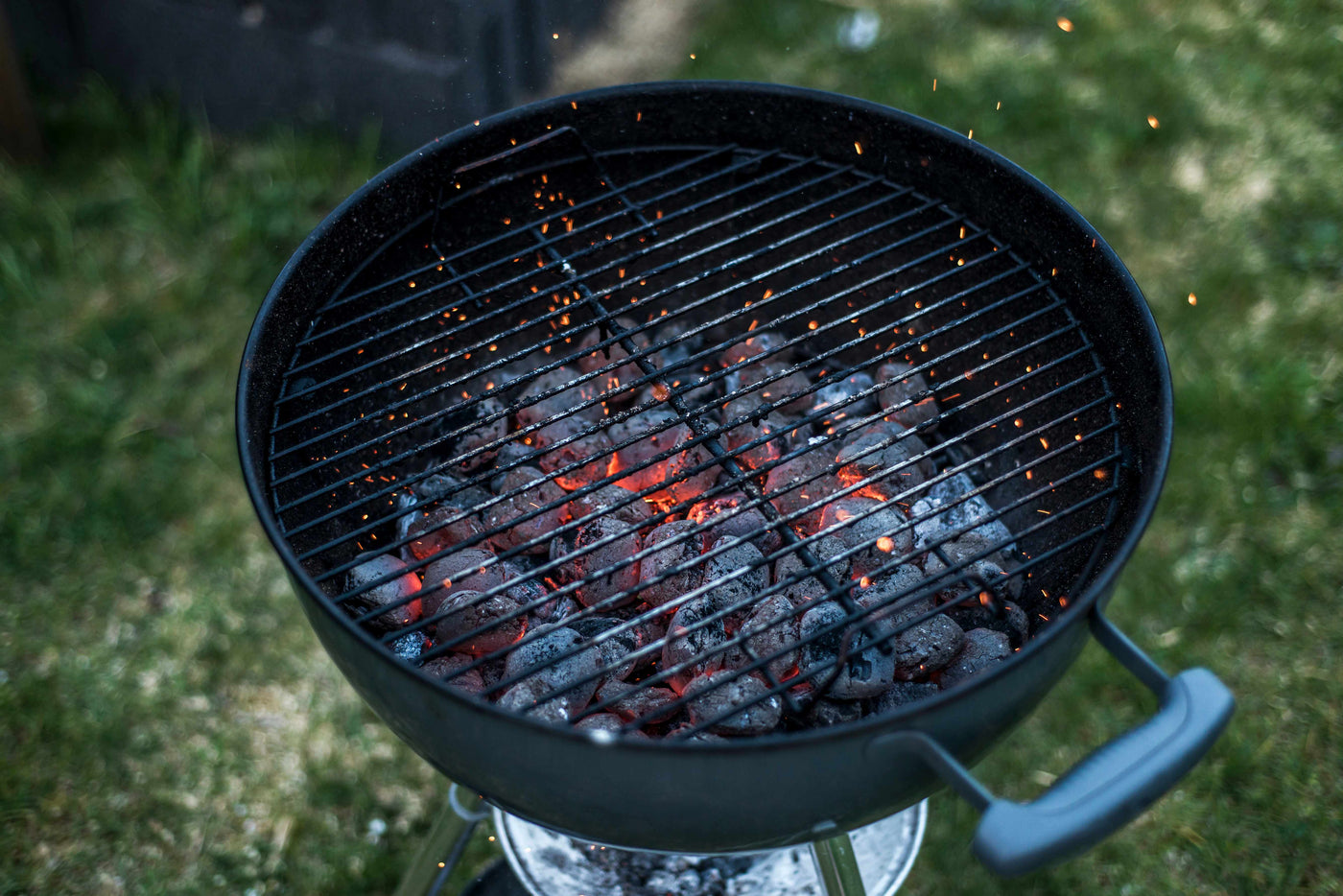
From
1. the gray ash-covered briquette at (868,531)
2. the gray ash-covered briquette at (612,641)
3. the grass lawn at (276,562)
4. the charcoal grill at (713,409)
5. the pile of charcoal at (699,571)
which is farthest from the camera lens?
the grass lawn at (276,562)

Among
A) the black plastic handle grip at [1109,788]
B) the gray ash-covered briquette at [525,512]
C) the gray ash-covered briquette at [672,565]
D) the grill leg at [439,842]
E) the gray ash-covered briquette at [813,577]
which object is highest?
the gray ash-covered briquette at [525,512]

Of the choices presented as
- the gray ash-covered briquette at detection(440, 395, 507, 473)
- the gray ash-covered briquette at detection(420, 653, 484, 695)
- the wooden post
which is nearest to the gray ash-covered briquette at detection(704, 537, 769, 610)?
the gray ash-covered briquette at detection(420, 653, 484, 695)

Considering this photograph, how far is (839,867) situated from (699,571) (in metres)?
0.44

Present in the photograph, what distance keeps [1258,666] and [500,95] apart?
85.6 inches

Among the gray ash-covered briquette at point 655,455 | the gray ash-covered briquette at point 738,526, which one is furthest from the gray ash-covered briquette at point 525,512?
the gray ash-covered briquette at point 738,526

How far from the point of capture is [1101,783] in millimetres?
998

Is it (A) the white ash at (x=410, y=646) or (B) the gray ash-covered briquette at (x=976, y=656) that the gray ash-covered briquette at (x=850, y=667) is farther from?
(A) the white ash at (x=410, y=646)

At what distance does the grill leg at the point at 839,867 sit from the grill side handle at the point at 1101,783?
1.53 ft

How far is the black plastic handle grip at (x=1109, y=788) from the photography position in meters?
0.96

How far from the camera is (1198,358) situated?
276 centimetres

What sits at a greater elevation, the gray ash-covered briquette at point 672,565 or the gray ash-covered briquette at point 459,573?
the gray ash-covered briquette at point 459,573

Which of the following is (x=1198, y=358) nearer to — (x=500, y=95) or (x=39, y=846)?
(x=500, y=95)

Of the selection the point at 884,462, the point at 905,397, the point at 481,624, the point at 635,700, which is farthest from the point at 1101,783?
the point at 905,397

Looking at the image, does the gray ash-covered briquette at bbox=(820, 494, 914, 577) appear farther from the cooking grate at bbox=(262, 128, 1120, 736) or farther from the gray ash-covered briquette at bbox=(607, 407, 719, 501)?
the gray ash-covered briquette at bbox=(607, 407, 719, 501)
